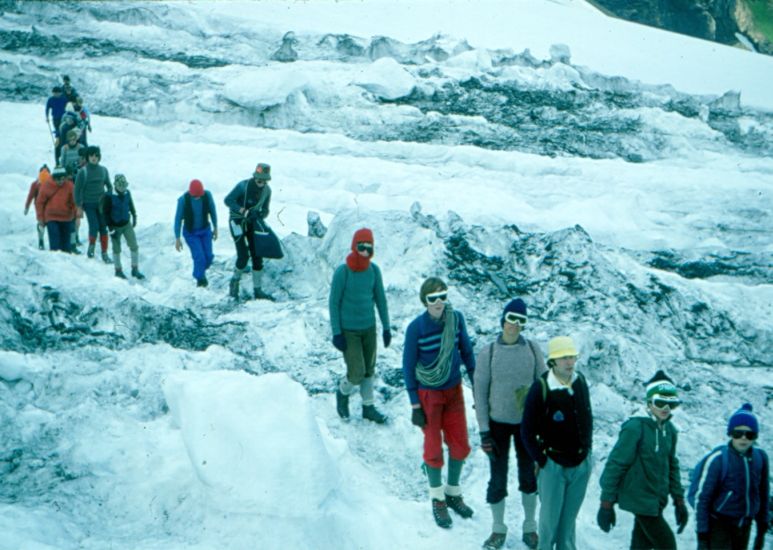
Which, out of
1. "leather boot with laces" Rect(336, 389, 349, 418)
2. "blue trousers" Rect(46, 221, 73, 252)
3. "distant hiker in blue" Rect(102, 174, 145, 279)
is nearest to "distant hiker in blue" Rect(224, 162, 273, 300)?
"distant hiker in blue" Rect(102, 174, 145, 279)

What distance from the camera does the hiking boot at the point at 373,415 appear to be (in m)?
6.46

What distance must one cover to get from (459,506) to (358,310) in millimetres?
1736

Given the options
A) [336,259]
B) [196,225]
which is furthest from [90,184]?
[336,259]

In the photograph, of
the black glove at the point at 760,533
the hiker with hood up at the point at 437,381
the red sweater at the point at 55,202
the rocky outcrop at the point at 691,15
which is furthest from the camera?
the rocky outcrop at the point at 691,15

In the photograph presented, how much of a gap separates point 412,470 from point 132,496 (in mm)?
2089

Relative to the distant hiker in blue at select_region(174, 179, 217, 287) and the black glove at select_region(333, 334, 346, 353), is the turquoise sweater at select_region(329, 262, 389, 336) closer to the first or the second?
the black glove at select_region(333, 334, 346, 353)

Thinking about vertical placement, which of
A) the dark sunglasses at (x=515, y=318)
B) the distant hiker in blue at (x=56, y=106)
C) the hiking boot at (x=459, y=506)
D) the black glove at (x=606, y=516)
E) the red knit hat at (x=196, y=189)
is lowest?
the hiking boot at (x=459, y=506)

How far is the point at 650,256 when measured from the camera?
444 inches

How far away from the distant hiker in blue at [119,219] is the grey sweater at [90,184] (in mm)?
242

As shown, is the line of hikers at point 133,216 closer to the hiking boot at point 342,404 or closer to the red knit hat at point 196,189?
the red knit hat at point 196,189

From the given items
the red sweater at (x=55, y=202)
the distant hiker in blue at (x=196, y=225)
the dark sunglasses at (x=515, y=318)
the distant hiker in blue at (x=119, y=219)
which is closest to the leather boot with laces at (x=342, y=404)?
the dark sunglasses at (x=515, y=318)

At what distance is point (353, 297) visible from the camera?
6.09 meters

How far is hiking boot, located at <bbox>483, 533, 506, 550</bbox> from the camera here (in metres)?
4.91

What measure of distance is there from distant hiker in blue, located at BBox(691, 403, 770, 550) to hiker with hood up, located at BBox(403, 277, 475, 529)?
1.55 metres
